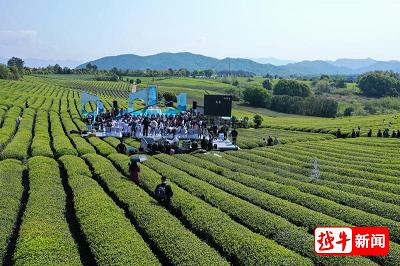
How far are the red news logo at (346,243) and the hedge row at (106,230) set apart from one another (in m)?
5.33

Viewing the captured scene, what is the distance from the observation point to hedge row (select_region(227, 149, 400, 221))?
69.7 ft

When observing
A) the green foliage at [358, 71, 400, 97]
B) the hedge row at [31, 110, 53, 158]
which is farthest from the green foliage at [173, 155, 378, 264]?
the green foliage at [358, 71, 400, 97]

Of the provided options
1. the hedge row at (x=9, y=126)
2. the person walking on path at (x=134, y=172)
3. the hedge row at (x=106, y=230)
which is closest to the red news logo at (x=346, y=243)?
the hedge row at (x=106, y=230)

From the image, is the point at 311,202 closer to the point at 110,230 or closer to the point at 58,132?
the point at 110,230

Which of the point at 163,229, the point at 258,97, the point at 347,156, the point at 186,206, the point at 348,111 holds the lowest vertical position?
the point at 348,111

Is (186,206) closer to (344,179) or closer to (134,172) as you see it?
(134,172)

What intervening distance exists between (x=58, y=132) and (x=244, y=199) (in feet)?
94.5

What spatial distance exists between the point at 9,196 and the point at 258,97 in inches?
4792

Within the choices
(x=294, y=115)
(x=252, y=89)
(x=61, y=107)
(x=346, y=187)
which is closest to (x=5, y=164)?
(x=346, y=187)

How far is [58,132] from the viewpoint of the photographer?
4675cm

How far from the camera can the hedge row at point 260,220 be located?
16062mm

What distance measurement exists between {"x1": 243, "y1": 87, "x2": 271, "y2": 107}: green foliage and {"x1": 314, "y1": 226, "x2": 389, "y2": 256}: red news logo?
125m

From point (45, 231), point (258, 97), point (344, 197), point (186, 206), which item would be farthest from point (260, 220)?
point (258, 97)

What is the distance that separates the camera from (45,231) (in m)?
16.9
